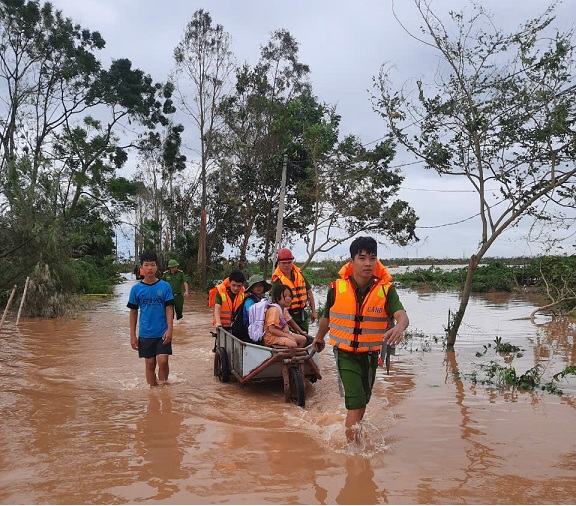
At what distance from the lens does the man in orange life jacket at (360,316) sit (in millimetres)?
4824

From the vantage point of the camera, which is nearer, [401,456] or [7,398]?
[401,456]

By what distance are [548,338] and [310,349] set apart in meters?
8.92

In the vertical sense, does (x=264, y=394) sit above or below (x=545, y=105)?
below

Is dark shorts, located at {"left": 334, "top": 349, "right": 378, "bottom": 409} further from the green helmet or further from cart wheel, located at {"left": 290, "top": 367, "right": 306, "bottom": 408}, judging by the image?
the green helmet

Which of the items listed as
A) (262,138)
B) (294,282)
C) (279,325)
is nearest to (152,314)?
(279,325)

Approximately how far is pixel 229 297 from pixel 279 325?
1.81 m

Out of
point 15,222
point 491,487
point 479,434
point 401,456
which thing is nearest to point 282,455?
point 401,456

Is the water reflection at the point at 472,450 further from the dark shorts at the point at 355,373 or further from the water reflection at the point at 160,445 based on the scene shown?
the water reflection at the point at 160,445

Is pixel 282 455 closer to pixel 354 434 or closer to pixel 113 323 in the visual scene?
pixel 354 434

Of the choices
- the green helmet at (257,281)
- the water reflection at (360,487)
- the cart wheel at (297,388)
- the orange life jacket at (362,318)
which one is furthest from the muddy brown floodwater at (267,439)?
the green helmet at (257,281)

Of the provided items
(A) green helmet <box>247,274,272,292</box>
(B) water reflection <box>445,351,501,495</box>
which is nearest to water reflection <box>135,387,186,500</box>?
(A) green helmet <box>247,274,272,292</box>

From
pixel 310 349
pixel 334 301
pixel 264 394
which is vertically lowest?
pixel 264 394

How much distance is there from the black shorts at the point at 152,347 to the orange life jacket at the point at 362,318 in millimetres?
2986

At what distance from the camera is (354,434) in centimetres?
505
